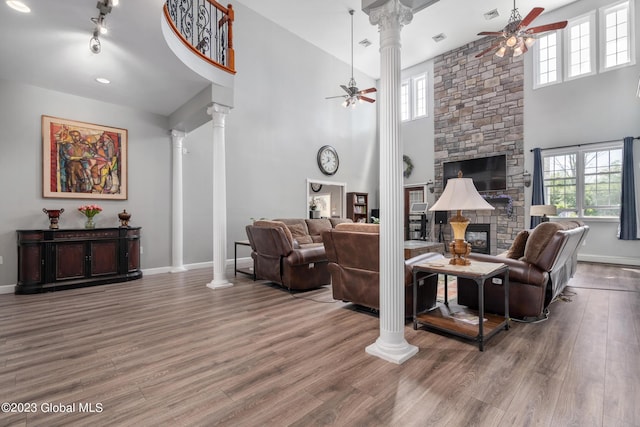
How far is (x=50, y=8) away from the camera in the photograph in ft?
9.21

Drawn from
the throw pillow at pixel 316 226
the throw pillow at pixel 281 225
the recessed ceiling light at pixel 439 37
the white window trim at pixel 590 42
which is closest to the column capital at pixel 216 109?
the throw pillow at pixel 281 225

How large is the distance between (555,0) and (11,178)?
11.0m

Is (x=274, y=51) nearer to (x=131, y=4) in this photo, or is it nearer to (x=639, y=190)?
(x=131, y=4)

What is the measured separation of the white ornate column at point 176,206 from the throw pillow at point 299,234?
215 cm

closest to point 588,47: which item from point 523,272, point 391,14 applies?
point 523,272

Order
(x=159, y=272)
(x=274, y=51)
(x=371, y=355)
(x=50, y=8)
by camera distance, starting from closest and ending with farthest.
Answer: (x=371, y=355)
(x=50, y=8)
(x=159, y=272)
(x=274, y=51)

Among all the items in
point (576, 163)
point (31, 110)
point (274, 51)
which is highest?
point (274, 51)

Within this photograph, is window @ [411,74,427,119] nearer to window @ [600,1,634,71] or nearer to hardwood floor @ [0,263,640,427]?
window @ [600,1,634,71]

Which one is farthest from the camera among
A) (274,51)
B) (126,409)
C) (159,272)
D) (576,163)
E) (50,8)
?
(274,51)

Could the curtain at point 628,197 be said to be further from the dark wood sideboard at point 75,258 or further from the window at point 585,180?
the dark wood sideboard at point 75,258

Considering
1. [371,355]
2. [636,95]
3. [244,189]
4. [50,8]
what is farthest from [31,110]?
[636,95]

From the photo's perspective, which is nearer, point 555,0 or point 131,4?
point 131,4

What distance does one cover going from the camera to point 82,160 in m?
4.93

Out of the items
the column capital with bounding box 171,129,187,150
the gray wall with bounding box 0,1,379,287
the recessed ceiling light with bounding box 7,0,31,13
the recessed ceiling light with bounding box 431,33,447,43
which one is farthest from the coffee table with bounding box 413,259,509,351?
the recessed ceiling light with bounding box 431,33,447,43
